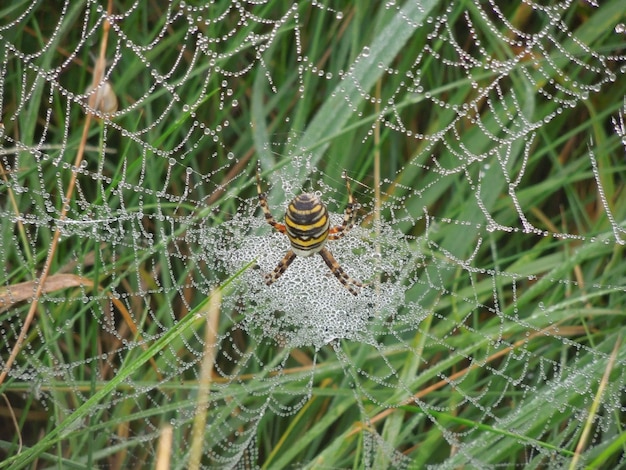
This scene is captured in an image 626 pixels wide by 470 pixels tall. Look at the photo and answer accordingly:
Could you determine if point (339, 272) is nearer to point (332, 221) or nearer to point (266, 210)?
point (332, 221)

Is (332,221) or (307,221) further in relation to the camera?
(332,221)

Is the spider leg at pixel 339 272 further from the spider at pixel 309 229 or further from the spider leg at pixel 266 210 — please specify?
the spider leg at pixel 266 210

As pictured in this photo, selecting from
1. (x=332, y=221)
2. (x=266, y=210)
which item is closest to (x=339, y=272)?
(x=332, y=221)

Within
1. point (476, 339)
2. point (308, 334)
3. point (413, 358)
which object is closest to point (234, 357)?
point (308, 334)

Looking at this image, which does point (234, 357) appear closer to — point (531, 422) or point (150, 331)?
point (150, 331)

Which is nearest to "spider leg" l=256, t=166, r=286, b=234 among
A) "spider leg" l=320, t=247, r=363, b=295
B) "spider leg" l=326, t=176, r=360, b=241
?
"spider leg" l=326, t=176, r=360, b=241

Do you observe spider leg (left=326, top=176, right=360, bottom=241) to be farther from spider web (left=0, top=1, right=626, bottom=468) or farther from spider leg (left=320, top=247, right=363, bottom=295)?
spider leg (left=320, top=247, right=363, bottom=295)
